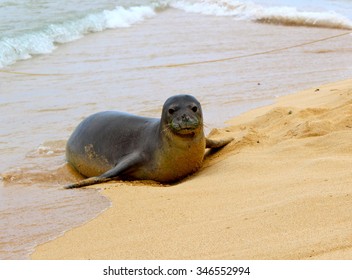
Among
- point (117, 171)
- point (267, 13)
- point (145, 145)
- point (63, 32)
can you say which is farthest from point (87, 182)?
point (267, 13)

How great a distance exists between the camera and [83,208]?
4789 millimetres

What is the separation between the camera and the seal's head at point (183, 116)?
17.9ft

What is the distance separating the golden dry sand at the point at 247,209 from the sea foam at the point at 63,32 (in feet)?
26.9

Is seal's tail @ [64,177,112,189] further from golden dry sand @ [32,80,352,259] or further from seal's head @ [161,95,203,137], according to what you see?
seal's head @ [161,95,203,137]

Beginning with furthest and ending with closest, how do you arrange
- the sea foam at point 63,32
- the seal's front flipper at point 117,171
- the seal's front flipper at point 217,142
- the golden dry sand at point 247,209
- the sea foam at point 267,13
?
the sea foam at point 267,13 < the sea foam at point 63,32 < the seal's front flipper at point 217,142 < the seal's front flipper at point 117,171 < the golden dry sand at point 247,209

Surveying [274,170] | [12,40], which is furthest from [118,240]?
[12,40]

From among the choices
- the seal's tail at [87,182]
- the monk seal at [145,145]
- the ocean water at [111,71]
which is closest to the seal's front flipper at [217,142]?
the monk seal at [145,145]

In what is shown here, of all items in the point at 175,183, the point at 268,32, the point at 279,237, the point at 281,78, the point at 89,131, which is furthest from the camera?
the point at 268,32

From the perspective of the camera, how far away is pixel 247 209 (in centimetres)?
397

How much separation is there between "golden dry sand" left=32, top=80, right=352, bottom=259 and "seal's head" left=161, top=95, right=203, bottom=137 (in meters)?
0.38

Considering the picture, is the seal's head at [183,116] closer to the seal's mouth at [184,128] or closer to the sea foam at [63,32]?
the seal's mouth at [184,128]

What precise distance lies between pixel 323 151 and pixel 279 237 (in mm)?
2042

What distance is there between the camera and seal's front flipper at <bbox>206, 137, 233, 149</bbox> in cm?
622

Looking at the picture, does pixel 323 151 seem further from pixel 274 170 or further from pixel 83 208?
pixel 83 208
